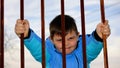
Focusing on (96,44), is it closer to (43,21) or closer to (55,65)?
(55,65)

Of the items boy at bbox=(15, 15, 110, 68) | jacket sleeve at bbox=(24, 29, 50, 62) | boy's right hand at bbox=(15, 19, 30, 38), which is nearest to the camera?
boy's right hand at bbox=(15, 19, 30, 38)

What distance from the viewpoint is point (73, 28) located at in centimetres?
181

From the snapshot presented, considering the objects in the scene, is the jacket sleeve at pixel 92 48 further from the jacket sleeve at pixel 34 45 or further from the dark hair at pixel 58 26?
the jacket sleeve at pixel 34 45

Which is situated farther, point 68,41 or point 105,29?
point 68,41

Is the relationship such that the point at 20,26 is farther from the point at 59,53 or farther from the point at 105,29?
the point at 59,53

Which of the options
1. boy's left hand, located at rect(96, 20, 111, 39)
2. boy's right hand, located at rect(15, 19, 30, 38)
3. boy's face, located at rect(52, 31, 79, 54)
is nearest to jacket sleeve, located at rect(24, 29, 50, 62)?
boy's face, located at rect(52, 31, 79, 54)

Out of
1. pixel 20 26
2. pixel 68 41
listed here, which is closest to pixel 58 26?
pixel 68 41

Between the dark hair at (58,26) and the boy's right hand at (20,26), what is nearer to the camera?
the boy's right hand at (20,26)

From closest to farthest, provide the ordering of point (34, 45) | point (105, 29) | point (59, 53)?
point (105, 29)
point (34, 45)
point (59, 53)

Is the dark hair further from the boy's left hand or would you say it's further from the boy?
the boy's left hand

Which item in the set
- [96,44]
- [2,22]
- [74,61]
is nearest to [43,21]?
[2,22]

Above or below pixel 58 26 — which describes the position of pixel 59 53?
below

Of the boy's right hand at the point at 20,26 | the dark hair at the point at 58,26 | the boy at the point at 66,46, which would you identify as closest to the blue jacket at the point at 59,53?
the boy at the point at 66,46

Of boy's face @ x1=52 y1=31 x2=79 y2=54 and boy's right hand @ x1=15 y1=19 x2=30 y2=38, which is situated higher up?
boy's right hand @ x1=15 y1=19 x2=30 y2=38
